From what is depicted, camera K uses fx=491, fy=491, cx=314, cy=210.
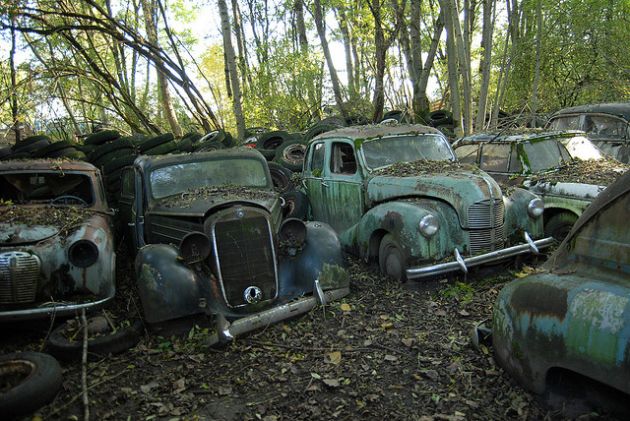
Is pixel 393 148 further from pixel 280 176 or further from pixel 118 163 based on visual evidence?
pixel 118 163

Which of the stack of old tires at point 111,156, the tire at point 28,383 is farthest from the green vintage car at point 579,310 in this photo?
the stack of old tires at point 111,156

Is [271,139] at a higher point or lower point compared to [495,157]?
higher

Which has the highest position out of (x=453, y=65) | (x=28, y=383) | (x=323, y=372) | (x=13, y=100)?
(x=13, y=100)

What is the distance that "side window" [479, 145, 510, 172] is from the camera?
735cm

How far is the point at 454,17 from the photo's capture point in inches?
402

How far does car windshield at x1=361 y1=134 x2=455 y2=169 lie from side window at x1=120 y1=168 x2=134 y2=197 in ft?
11.7

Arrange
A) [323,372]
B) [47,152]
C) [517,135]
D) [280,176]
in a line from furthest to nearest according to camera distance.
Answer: [47,152], [280,176], [517,135], [323,372]

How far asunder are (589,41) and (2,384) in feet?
57.4

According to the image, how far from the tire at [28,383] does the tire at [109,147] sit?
6.17 metres

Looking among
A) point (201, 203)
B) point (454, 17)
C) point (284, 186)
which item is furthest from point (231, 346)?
point (454, 17)

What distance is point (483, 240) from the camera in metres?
5.54

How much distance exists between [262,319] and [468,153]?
4.88 m

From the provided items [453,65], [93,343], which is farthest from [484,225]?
[453,65]

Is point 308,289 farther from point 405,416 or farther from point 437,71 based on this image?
point 437,71
